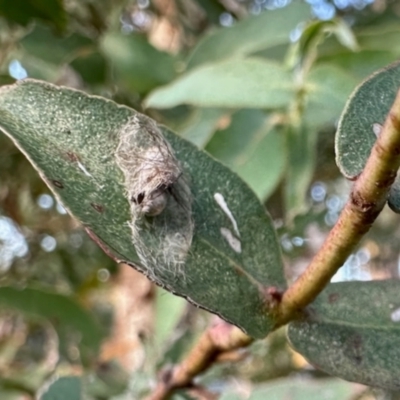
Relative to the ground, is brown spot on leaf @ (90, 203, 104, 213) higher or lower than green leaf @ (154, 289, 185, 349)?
higher

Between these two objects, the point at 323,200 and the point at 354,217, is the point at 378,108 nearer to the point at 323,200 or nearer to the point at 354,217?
the point at 354,217

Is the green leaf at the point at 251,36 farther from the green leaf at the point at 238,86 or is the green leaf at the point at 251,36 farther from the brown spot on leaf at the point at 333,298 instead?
the brown spot on leaf at the point at 333,298

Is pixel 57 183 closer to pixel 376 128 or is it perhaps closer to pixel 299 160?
pixel 376 128

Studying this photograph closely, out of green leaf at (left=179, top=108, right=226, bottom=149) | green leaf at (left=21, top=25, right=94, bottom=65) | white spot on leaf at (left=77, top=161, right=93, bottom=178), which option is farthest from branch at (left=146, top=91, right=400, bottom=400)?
green leaf at (left=21, top=25, right=94, bottom=65)

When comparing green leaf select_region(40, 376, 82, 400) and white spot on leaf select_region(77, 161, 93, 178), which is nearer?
white spot on leaf select_region(77, 161, 93, 178)

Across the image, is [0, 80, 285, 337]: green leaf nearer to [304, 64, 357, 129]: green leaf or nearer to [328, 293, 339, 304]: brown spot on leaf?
[328, 293, 339, 304]: brown spot on leaf

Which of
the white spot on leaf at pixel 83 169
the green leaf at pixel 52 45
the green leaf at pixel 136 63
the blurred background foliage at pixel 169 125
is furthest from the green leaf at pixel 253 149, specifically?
the white spot on leaf at pixel 83 169

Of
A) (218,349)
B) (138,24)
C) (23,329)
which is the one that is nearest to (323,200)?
(138,24)

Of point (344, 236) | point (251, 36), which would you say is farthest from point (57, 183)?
point (251, 36)
